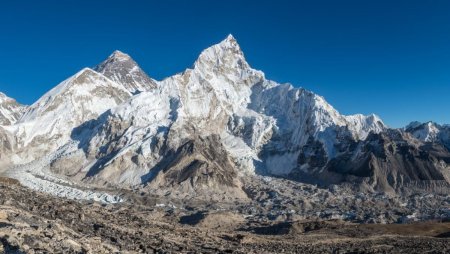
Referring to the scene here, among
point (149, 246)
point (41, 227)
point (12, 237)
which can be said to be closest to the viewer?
point (12, 237)

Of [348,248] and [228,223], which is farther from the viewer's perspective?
[228,223]

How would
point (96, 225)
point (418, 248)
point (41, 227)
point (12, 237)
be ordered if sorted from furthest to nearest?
point (418, 248) → point (96, 225) → point (41, 227) → point (12, 237)

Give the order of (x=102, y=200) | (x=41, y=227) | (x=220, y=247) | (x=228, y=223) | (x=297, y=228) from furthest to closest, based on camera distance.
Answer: (x=102, y=200) → (x=228, y=223) → (x=297, y=228) → (x=220, y=247) → (x=41, y=227)

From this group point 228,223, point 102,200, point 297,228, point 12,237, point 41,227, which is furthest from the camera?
point 102,200

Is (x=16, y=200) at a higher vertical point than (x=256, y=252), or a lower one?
higher

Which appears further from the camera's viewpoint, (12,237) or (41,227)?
(41,227)

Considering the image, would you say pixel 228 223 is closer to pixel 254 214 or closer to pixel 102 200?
pixel 254 214

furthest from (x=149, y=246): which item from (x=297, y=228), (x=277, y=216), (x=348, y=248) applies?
(x=277, y=216)

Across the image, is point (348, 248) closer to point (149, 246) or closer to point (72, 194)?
point (149, 246)

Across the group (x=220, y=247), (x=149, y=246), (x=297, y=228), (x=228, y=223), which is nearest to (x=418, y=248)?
(x=220, y=247)
